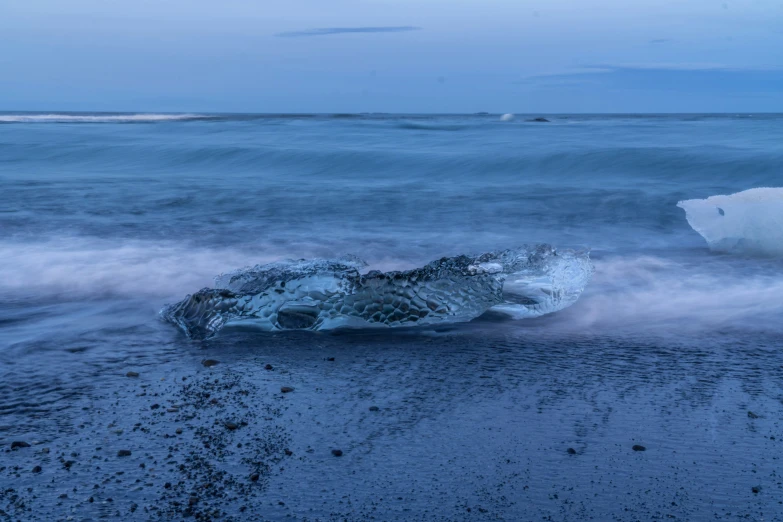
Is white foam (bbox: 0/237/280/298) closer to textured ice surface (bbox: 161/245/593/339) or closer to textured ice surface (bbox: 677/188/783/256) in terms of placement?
textured ice surface (bbox: 161/245/593/339)

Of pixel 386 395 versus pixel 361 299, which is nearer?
pixel 386 395

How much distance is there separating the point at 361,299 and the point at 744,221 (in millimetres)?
3377

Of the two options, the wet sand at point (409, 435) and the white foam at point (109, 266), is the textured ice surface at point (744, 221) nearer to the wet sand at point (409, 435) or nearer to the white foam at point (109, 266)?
the wet sand at point (409, 435)

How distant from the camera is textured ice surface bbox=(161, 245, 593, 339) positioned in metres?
3.48

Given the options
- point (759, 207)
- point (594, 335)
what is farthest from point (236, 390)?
point (759, 207)

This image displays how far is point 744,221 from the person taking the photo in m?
5.37

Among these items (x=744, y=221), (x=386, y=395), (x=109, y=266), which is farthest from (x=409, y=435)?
(x=744, y=221)

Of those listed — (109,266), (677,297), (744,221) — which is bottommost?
(109,266)

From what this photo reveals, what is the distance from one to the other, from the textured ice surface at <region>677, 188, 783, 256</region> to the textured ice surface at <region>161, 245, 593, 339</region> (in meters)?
2.15

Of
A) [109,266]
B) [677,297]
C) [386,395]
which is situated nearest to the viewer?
[386,395]

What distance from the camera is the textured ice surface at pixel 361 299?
3484mm

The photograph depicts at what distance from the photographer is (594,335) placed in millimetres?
3445

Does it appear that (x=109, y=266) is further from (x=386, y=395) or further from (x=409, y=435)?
(x=409, y=435)

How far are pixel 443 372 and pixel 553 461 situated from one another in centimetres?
83
